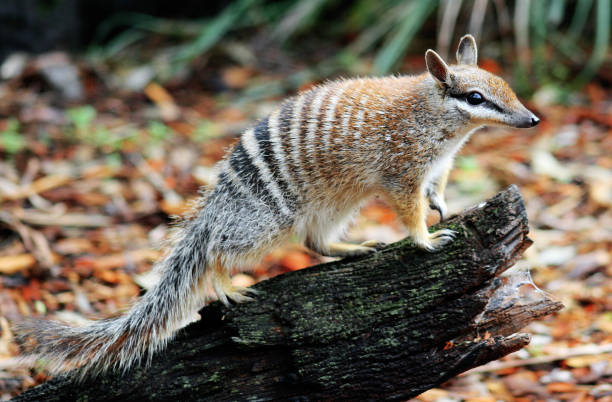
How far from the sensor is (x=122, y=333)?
136 inches

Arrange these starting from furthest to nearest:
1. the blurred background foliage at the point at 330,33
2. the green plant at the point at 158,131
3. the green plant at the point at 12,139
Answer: the blurred background foliage at the point at 330,33 → the green plant at the point at 158,131 → the green plant at the point at 12,139

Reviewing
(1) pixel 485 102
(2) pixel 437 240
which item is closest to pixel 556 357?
(2) pixel 437 240

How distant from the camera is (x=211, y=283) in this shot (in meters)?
3.82

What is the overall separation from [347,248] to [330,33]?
6.42 m

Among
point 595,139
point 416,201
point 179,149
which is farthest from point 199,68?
point 416,201

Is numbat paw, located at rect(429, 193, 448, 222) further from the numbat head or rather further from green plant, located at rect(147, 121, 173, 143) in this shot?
green plant, located at rect(147, 121, 173, 143)

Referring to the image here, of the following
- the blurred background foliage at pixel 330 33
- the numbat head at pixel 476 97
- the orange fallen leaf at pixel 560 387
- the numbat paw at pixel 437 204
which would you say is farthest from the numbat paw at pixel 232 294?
the blurred background foliage at pixel 330 33

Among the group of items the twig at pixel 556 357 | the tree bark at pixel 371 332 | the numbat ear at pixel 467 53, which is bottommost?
the twig at pixel 556 357

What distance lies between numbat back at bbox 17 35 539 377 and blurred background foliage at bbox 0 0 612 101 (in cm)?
402

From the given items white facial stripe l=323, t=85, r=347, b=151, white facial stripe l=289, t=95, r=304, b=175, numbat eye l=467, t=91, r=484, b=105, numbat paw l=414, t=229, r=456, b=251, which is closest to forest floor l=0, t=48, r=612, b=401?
numbat paw l=414, t=229, r=456, b=251

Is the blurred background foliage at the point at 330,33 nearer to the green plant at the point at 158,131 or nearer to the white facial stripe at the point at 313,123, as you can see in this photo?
the green plant at the point at 158,131

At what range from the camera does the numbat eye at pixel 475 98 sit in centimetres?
351

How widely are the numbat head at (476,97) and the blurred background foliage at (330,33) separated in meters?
4.09

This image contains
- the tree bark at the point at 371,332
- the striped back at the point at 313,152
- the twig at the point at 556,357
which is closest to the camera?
the tree bark at the point at 371,332
